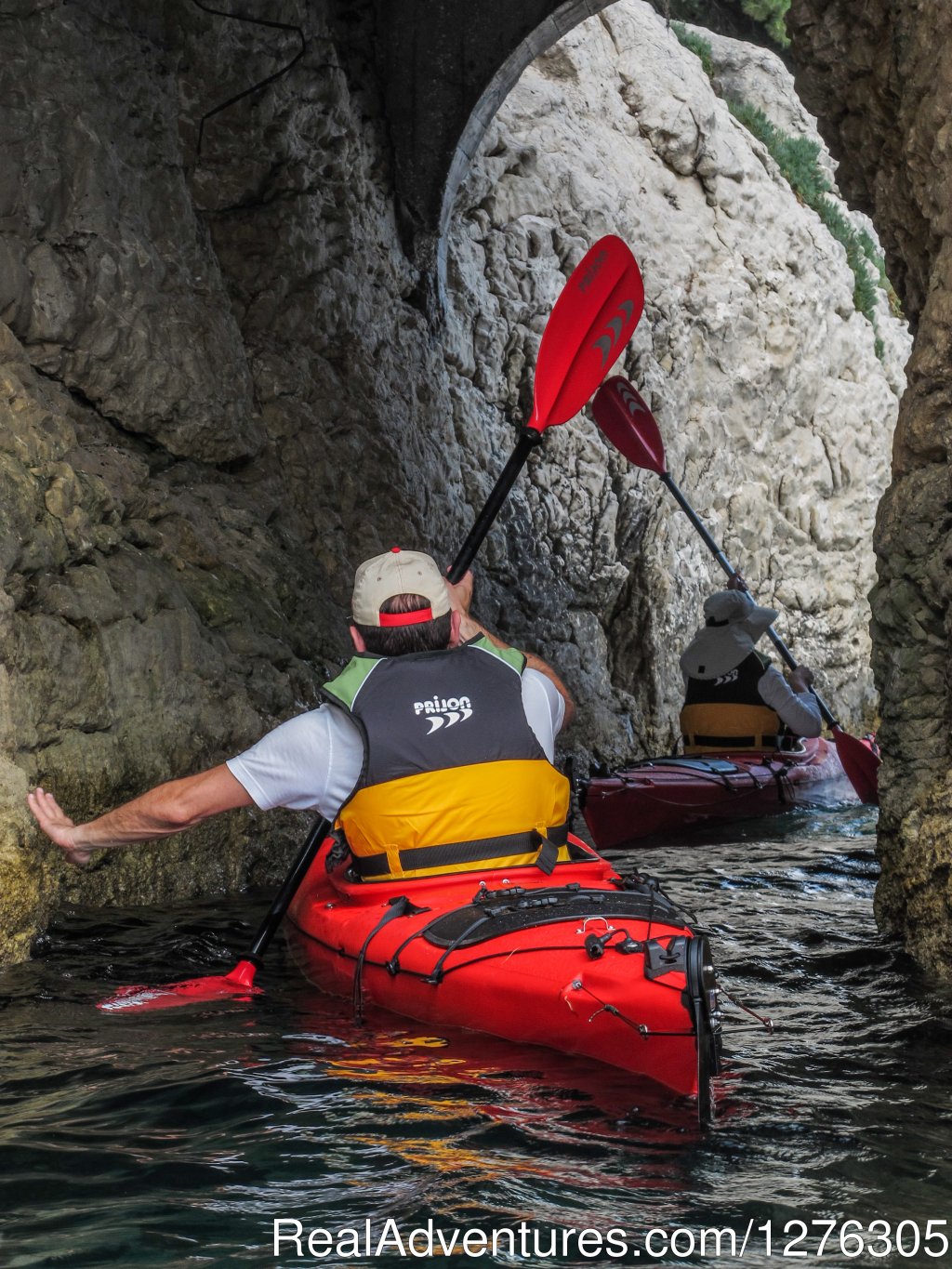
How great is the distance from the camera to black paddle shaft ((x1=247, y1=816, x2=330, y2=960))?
3.96 m

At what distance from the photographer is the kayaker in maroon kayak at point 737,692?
789cm

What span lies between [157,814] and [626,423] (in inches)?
240

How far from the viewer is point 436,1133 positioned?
8.05 feet

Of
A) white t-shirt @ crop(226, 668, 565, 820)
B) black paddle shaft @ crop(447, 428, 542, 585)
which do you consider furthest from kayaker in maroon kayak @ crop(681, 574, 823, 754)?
white t-shirt @ crop(226, 668, 565, 820)

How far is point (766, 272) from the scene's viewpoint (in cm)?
1355

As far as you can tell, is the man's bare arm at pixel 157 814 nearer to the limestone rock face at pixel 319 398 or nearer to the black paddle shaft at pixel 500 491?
the limestone rock face at pixel 319 398

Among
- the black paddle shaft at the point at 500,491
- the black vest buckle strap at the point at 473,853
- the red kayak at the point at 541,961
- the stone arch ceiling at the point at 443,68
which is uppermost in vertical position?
the stone arch ceiling at the point at 443,68

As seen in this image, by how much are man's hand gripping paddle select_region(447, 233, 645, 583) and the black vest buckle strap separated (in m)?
2.35

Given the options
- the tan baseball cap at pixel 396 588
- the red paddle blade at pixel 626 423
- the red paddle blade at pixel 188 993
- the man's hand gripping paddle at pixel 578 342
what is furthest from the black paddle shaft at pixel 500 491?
the red paddle blade at pixel 626 423

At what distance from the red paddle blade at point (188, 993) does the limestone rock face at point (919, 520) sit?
1974mm

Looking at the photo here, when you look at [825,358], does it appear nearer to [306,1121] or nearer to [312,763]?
[312,763]

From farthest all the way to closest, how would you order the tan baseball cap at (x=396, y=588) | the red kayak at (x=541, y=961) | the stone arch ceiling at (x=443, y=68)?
the stone arch ceiling at (x=443, y=68) < the tan baseball cap at (x=396, y=588) < the red kayak at (x=541, y=961)

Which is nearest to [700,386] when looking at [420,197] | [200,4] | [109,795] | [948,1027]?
[420,197]

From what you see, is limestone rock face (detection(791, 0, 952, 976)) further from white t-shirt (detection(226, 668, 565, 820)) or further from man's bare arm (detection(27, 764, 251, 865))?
man's bare arm (detection(27, 764, 251, 865))
